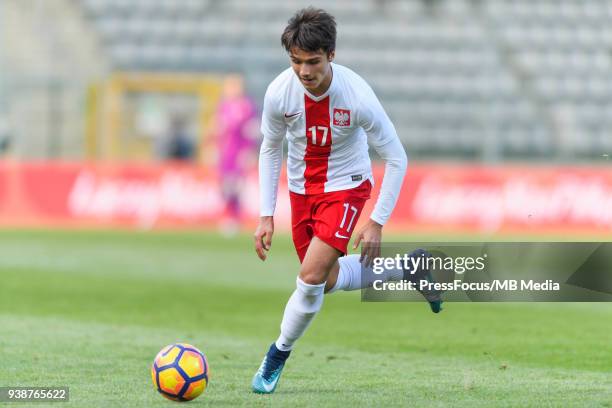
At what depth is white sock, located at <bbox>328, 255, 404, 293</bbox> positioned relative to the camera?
20.6 ft

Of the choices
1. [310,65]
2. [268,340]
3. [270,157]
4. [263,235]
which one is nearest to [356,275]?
[263,235]

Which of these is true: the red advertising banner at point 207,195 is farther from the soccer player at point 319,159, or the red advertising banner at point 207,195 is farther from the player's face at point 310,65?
the player's face at point 310,65

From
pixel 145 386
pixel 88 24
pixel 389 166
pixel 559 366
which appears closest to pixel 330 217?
pixel 389 166

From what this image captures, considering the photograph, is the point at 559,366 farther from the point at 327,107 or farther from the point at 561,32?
the point at 561,32

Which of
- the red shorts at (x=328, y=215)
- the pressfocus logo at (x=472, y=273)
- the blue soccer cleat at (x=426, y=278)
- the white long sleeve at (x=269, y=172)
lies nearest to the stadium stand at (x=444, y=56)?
the pressfocus logo at (x=472, y=273)

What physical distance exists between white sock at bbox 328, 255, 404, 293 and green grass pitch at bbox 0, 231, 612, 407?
0.49 m

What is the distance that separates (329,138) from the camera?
232 inches

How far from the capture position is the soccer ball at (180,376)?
5328mm

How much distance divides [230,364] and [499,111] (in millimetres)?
15463

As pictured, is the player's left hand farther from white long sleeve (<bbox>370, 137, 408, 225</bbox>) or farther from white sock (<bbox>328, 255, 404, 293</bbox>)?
white sock (<bbox>328, 255, 404, 293</bbox>)

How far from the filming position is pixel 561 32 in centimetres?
2189

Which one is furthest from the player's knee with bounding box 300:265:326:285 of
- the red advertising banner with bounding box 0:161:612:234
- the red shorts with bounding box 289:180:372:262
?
the red advertising banner with bounding box 0:161:612:234

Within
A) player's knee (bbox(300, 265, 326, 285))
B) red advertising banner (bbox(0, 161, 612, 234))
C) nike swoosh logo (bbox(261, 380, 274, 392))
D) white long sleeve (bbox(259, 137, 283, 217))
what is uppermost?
white long sleeve (bbox(259, 137, 283, 217))

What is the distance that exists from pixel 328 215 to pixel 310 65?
31.6 inches
